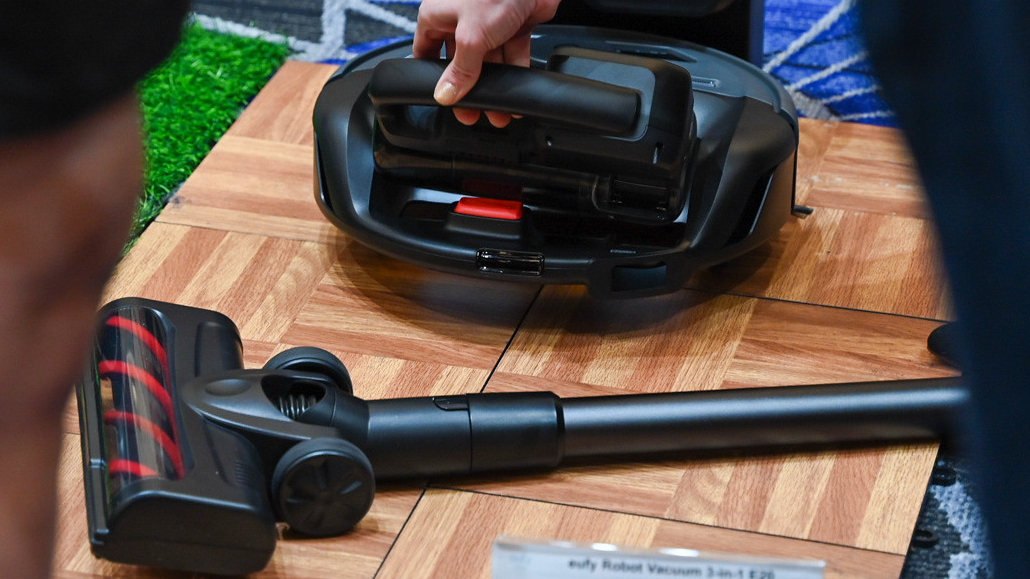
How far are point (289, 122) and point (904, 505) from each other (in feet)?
3.00

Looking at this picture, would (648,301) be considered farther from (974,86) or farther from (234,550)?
(974,86)

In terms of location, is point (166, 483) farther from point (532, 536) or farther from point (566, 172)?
point (566, 172)

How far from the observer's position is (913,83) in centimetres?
41

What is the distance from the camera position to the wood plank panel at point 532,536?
0.87m

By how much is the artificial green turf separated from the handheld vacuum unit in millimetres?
432

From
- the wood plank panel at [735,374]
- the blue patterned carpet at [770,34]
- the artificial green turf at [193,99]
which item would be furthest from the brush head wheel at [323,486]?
the blue patterned carpet at [770,34]

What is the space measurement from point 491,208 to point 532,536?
36 cm

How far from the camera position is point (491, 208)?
1.14 meters

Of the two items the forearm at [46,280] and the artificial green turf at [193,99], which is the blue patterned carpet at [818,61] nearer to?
the artificial green turf at [193,99]

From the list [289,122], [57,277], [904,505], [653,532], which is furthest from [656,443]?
[289,122]

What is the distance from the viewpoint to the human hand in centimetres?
108

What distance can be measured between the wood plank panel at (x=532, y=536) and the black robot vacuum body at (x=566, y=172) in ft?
0.80

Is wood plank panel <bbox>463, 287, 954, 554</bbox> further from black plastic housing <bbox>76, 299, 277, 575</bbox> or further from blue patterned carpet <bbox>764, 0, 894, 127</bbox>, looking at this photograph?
blue patterned carpet <bbox>764, 0, 894, 127</bbox>

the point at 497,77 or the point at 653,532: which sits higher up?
the point at 497,77
